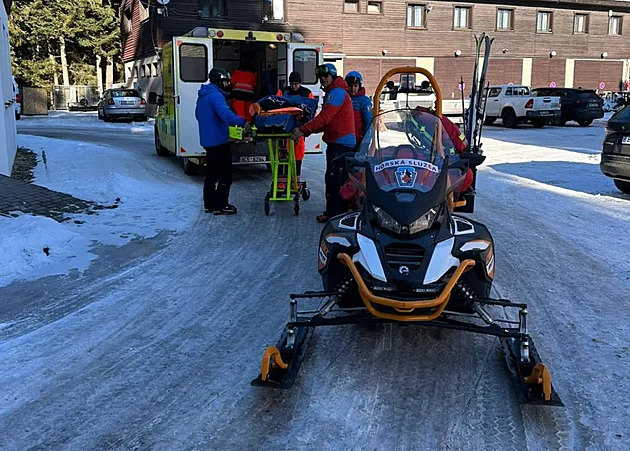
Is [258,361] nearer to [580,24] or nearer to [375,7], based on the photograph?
[375,7]

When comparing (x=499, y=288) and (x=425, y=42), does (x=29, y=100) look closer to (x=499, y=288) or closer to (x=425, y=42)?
(x=425, y=42)

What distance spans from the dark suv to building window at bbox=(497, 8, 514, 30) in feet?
37.0

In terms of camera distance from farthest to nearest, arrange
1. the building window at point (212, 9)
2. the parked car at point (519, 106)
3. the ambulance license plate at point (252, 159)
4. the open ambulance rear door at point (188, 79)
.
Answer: the building window at point (212, 9) < the parked car at point (519, 106) < the ambulance license plate at point (252, 159) < the open ambulance rear door at point (188, 79)

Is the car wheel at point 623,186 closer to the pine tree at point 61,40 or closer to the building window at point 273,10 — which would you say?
the building window at point 273,10

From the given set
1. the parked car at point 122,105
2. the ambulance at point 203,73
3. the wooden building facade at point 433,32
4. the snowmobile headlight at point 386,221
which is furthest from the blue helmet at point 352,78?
the wooden building facade at point 433,32

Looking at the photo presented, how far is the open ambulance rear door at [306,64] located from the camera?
1146cm

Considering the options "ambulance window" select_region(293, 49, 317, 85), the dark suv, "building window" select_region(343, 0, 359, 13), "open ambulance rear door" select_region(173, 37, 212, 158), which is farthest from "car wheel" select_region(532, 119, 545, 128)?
"open ambulance rear door" select_region(173, 37, 212, 158)

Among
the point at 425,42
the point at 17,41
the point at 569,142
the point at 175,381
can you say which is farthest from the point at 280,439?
the point at 17,41

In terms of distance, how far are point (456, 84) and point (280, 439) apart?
3367 cm

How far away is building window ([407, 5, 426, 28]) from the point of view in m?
34.1

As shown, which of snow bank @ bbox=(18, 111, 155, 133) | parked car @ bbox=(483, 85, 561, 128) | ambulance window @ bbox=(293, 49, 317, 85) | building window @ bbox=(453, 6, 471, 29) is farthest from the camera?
building window @ bbox=(453, 6, 471, 29)

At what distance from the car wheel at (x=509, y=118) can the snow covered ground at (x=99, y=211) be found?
16.3 metres

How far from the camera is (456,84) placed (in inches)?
1371

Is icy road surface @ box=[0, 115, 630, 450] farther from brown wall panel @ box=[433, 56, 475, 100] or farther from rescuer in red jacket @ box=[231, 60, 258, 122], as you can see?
brown wall panel @ box=[433, 56, 475, 100]
